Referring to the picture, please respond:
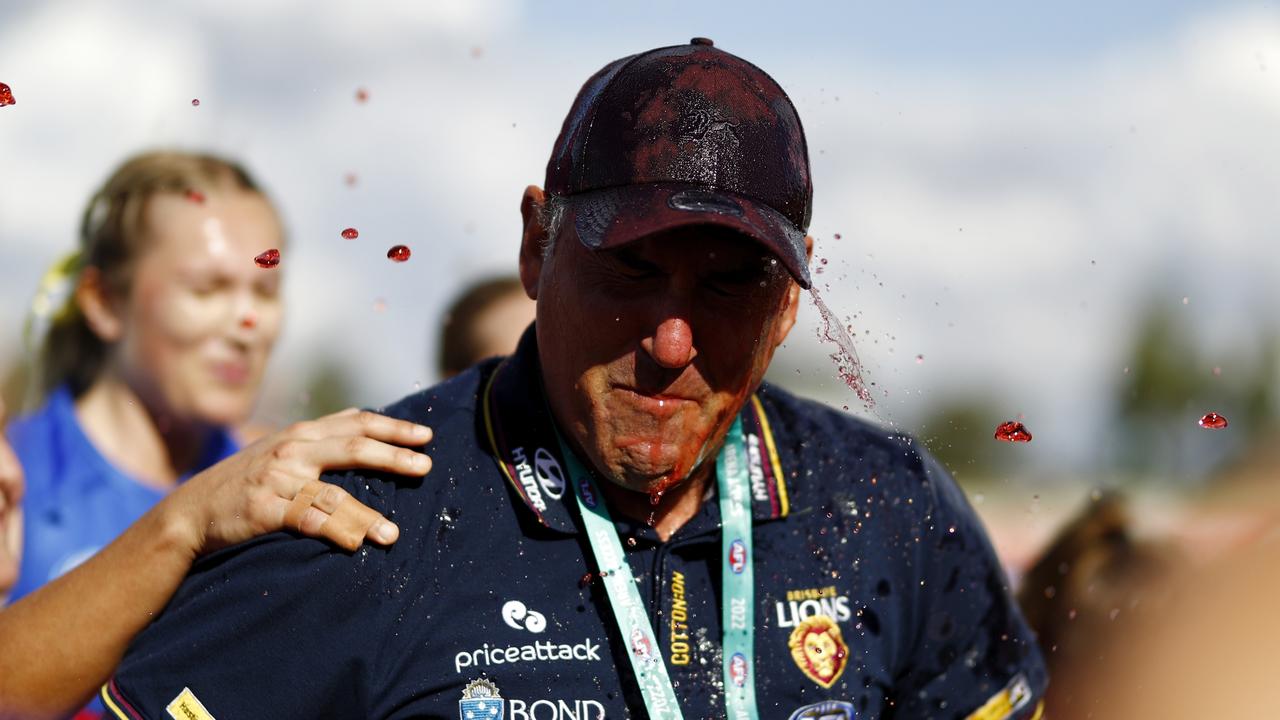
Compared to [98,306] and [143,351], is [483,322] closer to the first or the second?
[143,351]

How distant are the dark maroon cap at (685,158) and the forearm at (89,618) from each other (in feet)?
3.31

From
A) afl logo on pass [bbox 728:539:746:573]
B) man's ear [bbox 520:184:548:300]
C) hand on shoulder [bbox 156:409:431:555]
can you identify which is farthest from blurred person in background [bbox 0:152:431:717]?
afl logo on pass [bbox 728:539:746:573]

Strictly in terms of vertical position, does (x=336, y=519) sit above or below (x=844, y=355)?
Answer: below

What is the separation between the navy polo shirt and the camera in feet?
8.23

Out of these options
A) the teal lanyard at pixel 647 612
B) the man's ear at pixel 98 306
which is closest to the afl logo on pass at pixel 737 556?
the teal lanyard at pixel 647 612

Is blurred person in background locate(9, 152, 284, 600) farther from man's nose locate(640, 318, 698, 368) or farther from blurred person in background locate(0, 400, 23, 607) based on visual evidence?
man's nose locate(640, 318, 698, 368)

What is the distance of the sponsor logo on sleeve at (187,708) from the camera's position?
2488 mm

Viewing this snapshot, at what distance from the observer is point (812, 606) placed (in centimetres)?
274

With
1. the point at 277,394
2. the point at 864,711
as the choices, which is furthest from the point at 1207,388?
the point at 864,711

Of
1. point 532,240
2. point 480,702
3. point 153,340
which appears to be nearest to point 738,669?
point 480,702

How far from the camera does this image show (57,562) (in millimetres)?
4785

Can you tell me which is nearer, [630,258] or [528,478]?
[630,258]

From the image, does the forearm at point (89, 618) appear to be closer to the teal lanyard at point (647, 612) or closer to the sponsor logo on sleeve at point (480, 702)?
the sponsor logo on sleeve at point (480, 702)

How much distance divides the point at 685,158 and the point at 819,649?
97 cm
